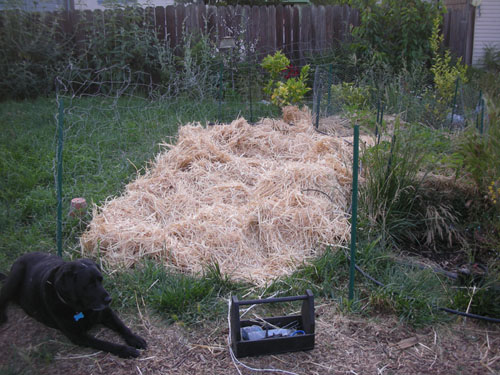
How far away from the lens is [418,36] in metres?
8.66

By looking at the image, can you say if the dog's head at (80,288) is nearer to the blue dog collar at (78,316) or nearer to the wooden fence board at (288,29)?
the blue dog collar at (78,316)

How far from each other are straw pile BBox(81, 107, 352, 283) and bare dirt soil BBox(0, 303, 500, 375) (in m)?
0.64

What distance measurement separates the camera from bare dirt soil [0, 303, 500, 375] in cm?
241

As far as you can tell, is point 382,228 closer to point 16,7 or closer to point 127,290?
point 127,290

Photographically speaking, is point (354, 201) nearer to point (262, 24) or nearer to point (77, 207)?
point (77, 207)

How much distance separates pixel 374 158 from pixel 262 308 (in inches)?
65.0

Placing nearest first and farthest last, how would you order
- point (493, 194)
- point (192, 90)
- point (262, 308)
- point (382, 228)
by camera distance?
point (262, 308) → point (493, 194) → point (382, 228) → point (192, 90)

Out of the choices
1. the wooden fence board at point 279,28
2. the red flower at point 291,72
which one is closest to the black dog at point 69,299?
the red flower at point 291,72

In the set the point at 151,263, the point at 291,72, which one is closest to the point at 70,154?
the point at 151,263

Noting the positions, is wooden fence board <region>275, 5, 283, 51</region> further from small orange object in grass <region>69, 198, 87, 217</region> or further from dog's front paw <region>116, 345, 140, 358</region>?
dog's front paw <region>116, 345, 140, 358</region>

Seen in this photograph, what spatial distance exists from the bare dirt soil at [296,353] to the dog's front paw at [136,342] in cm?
4

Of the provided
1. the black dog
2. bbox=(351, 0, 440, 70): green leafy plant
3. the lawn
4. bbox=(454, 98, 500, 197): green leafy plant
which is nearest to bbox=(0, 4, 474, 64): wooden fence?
bbox=(351, 0, 440, 70): green leafy plant

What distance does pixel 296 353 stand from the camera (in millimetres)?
2508

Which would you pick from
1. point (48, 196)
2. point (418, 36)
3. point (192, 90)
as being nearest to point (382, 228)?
point (48, 196)
